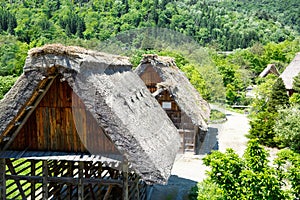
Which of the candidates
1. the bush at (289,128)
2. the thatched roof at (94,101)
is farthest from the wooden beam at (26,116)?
the bush at (289,128)

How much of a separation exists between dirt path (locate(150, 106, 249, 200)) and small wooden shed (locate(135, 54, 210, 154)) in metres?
1.30

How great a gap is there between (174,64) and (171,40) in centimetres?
393

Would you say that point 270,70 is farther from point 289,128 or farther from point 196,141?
point 196,141

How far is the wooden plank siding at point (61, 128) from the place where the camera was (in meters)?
7.30

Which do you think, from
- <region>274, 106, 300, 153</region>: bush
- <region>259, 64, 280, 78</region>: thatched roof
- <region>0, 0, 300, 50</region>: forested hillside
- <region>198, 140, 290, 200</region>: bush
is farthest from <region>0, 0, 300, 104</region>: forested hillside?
<region>198, 140, 290, 200</region>: bush

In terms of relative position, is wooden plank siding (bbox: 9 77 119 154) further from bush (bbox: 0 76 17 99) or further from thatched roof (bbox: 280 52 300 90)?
→ thatched roof (bbox: 280 52 300 90)

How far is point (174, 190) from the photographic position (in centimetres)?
1268

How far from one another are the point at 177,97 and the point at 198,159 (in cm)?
364

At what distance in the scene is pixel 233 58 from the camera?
52.2 m

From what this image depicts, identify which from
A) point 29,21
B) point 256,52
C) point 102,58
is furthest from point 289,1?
point 102,58

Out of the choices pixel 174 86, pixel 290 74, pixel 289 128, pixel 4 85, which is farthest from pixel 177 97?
pixel 4 85

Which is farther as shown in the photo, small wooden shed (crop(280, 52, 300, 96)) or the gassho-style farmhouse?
small wooden shed (crop(280, 52, 300, 96))

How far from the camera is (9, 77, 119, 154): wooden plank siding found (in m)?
7.30

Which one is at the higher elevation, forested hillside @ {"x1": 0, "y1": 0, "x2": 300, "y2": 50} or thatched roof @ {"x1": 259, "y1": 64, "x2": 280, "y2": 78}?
forested hillside @ {"x1": 0, "y1": 0, "x2": 300, "y2": 50}
